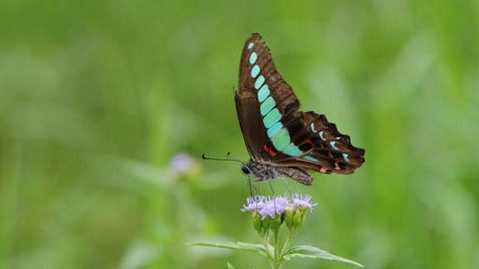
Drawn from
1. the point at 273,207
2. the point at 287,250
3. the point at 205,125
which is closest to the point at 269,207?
the point at 273,207

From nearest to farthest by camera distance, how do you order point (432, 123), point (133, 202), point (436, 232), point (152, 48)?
1. point (436, 232)
2. point (432, 123)
3. point (133, 202)
4. point (152, 48)

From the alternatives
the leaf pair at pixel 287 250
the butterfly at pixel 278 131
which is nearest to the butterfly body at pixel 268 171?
the butterfly at pixel 278 131

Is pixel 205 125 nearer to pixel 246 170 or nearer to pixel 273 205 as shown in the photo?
pixel 246 170

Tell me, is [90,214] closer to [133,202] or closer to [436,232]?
[133,202]

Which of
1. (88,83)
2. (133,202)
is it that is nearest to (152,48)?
(88,83)

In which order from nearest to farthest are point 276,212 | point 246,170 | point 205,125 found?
point 276,212 → point 246,170 → point 205,125

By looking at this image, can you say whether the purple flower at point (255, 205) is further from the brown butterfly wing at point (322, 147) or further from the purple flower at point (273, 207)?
the brown butterfly wing at point (322, 147)

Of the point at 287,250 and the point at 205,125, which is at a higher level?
the point at 205,125
